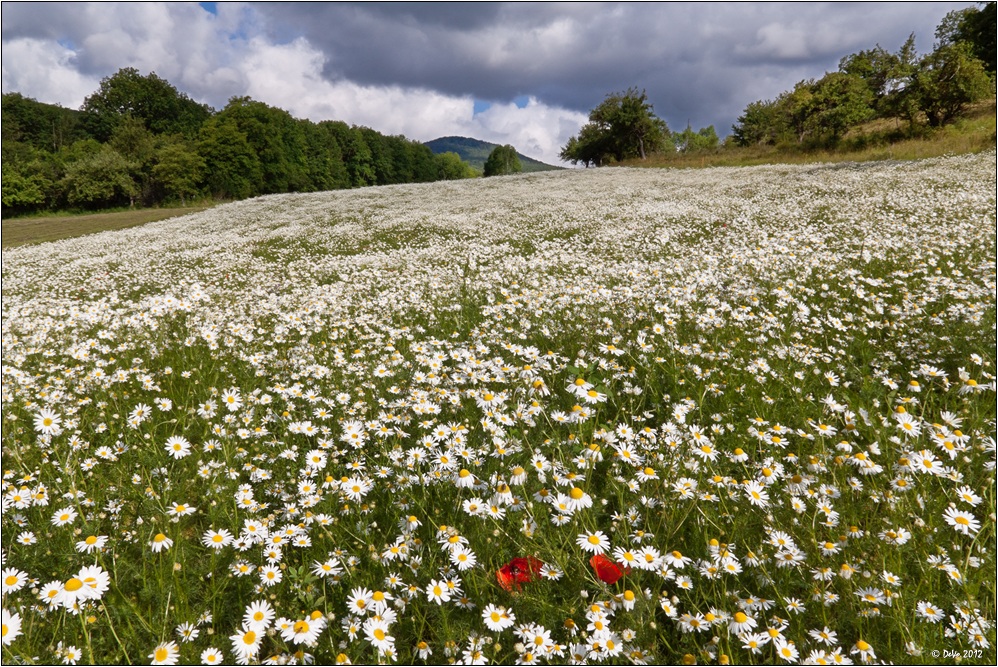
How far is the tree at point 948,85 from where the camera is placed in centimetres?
3039

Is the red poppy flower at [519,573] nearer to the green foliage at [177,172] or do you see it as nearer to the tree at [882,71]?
the tree at [882,71]

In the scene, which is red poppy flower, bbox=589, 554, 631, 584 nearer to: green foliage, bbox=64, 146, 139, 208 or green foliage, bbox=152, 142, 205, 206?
green foliage, bbox=152, 142, 205, 206

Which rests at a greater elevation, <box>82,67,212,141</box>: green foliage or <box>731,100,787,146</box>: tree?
<box>82,67,212,141</box>: green foliage

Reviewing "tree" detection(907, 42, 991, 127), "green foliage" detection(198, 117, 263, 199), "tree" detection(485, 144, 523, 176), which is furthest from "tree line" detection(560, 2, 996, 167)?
"tree" detection(485, 144, 523, 176)

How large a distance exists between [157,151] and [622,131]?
6613 cm

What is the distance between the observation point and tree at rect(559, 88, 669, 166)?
66.3 metres

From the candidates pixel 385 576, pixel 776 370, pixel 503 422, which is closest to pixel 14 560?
pixel 385 576

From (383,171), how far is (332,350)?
110766 mm

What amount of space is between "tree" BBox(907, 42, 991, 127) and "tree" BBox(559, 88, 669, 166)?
109 ft

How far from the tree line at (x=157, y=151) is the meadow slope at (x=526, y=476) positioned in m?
69.1

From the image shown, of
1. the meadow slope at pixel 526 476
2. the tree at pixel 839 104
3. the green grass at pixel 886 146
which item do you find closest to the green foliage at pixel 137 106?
the green grass at pixel 886 146

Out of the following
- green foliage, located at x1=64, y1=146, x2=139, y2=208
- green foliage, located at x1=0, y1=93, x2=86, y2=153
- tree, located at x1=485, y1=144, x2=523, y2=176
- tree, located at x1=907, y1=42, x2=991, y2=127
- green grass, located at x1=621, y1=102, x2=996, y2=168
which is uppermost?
green foliage, located at x1=0, y1=93, x2=86, y2=153

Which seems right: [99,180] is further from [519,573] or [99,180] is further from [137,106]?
[519,573]

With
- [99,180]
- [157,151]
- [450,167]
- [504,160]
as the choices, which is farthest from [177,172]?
[450,167]
